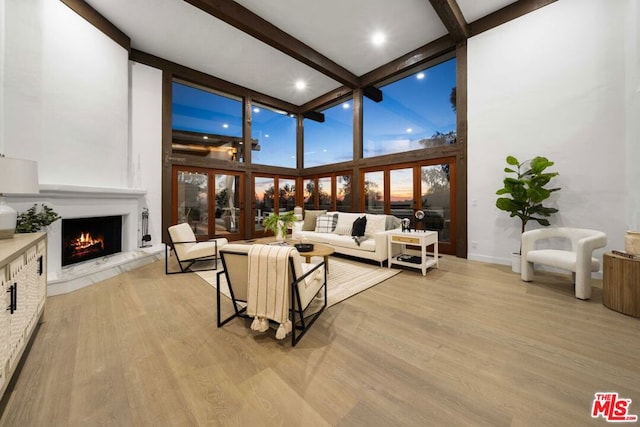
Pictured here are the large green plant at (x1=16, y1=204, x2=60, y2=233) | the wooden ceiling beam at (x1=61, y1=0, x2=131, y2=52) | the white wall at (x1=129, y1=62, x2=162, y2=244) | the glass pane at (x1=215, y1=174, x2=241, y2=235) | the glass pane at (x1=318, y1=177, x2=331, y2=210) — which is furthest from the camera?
the glass pane at (x1=318, y1=177, x2=331, y2=210)

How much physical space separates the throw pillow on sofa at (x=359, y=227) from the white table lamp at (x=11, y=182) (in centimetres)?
420

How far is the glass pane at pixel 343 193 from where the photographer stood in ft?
23.5

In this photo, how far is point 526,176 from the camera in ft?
13.6

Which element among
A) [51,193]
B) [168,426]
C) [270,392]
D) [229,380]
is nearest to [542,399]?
[270,392]

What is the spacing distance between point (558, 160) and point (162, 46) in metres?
7.69

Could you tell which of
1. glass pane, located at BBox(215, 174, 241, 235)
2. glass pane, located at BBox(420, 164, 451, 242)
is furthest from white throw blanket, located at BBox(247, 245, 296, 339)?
glass pane, located at BBox(215, 174, 241, 235)

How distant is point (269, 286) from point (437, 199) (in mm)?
4577

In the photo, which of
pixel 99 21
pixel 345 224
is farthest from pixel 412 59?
pixel 99 21

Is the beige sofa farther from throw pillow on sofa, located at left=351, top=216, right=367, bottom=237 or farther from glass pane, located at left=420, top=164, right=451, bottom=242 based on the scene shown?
glass pane, located at left=420, top=164, right=451, bottom=242

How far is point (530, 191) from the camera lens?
3.65 metres

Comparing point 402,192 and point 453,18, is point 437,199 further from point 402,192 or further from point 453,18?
point 453,18

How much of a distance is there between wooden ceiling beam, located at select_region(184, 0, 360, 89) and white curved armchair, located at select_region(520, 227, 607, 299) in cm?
513

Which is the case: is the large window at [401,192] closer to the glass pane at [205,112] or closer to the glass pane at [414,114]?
the glass pane at [414,114]

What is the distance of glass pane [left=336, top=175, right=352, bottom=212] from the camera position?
717cm
